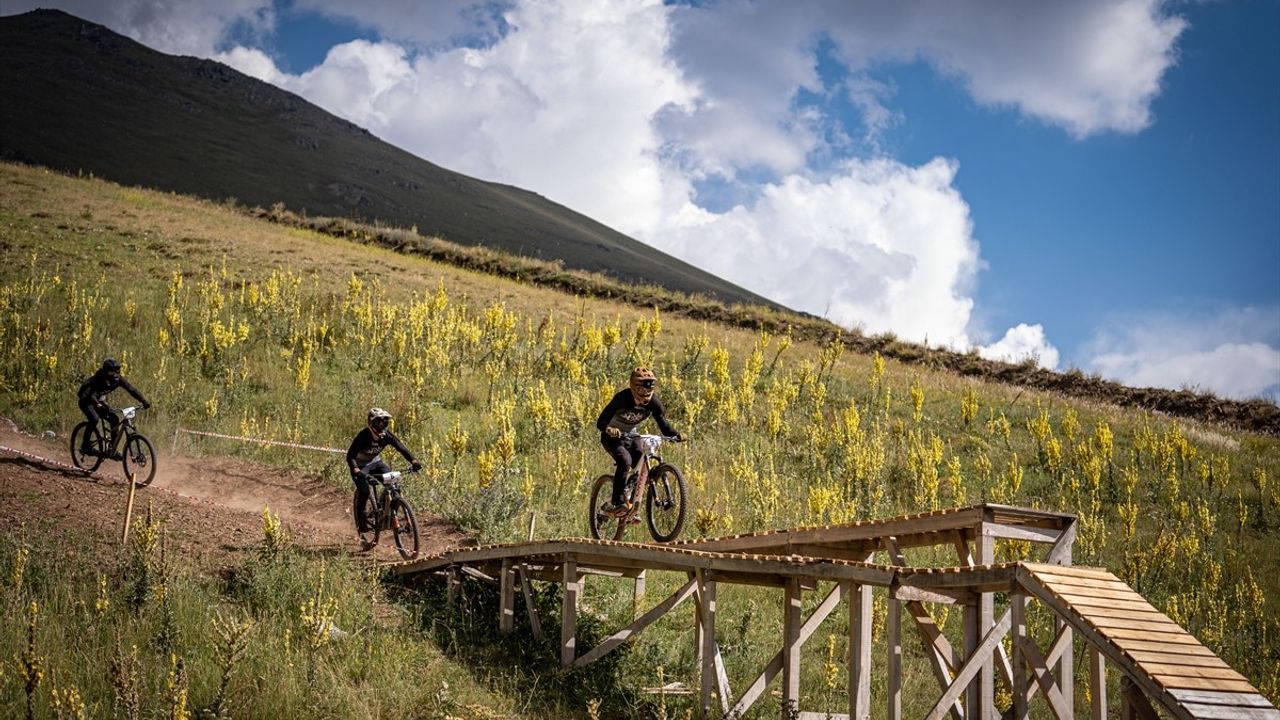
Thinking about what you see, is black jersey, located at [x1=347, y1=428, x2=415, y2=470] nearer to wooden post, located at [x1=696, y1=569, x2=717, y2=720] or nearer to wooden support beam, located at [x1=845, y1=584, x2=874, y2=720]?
wooden post, located at [x1=696, y1=569, x2=717, y2=720]

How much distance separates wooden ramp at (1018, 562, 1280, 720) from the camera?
4945 mm

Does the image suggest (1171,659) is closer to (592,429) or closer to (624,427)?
(624,427)

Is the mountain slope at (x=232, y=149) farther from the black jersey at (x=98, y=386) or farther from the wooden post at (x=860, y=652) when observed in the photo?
the wooden post at (x=860, y=652)

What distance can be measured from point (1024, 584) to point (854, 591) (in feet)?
5.41

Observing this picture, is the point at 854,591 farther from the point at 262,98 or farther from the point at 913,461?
the point at 262,98

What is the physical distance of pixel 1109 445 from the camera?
17594mm

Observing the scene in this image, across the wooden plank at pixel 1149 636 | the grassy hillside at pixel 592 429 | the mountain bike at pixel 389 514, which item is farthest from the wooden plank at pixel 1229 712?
the mountain bike at pixel 389 514

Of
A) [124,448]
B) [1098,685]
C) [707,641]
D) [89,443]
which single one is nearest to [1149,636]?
[1098,685]

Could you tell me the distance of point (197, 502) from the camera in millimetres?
Result: 11992

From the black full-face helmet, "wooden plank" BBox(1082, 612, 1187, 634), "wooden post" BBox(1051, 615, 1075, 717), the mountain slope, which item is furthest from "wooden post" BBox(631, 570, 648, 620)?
the mountain slope

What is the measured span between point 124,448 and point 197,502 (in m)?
2.05

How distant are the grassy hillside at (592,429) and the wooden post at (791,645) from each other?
4.91 ft

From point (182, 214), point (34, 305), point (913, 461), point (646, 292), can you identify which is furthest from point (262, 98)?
point (913, 461)

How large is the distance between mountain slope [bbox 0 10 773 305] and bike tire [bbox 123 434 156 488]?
6263cm
